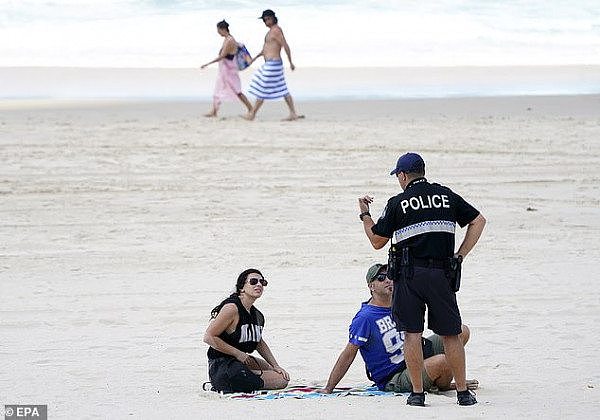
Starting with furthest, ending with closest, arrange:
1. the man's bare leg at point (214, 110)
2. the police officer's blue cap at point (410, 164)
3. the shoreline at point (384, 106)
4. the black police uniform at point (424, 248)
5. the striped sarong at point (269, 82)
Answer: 1. the shoreline at point (384, 106)
2. the man's bare leg at point (214, 110)
3. the striped sarong at point (269, 82)
4. the police officer's blue cap at point (410, 164)
5. the black police uniform at point (424, 248)

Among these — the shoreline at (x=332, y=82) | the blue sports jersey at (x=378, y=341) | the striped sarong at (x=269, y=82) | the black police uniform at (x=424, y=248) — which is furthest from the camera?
the shoreline at (x=332, y=82)

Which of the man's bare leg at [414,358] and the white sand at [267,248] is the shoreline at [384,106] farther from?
the man's bare leg at [414,358]

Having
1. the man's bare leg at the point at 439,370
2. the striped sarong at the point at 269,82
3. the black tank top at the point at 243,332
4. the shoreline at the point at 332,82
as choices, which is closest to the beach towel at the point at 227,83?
the striped sarong at the point at 269,82

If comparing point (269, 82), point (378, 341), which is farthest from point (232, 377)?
point (269, 82)

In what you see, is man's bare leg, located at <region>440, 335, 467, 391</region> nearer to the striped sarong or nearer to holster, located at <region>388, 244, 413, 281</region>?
holster, located at <region>388, 244, 413, 281</region>

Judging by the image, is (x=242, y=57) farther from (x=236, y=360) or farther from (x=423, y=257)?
(x=423, y=257)

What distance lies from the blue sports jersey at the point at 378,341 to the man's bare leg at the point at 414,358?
40 cm

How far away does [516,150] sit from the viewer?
17.1 m

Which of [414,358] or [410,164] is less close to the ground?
[410,164]

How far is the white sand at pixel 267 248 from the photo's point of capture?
25.4 ft

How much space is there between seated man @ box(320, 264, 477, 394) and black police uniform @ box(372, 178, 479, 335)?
0.45 meters

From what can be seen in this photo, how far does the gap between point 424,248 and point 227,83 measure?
1361cm

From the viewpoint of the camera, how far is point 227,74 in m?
20.3

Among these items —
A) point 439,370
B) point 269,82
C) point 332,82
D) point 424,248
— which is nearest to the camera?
point 424,248
